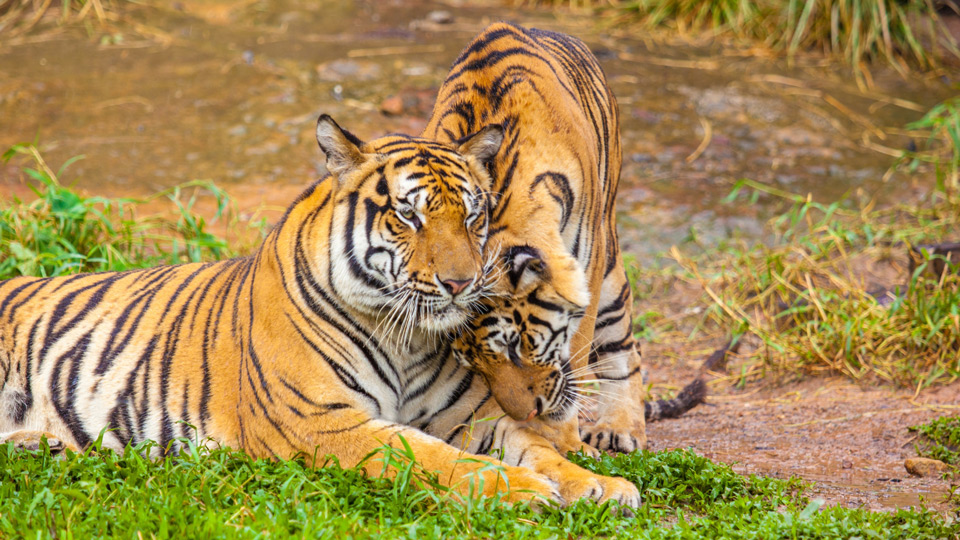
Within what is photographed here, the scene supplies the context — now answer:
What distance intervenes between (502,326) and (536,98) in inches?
39.6

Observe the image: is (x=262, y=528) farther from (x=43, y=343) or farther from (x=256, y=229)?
(x=256, y=229)

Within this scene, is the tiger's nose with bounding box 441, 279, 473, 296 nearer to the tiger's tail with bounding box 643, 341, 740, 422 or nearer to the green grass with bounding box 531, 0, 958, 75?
the tiger's tail with bounding box 643, 341, 740, 422

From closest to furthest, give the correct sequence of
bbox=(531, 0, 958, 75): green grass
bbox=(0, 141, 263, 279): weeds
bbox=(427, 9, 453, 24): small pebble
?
bbox=(0, 141, 263, 279): weeds → bbox=(531, 0, 958, 75): green grass → bbox=(427, 9, 453, 24): small pebble

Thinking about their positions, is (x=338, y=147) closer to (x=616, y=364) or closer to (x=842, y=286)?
(x=616, y=364)

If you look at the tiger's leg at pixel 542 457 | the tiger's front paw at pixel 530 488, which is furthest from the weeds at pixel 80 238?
the tiger's front paw at pixel 530 488

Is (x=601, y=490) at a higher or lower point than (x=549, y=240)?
lower

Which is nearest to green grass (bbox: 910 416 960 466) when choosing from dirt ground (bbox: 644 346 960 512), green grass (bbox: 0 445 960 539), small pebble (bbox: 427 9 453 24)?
dirt ground (bbox: 644 346 960 512)

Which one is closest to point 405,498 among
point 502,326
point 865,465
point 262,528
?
point 262,528

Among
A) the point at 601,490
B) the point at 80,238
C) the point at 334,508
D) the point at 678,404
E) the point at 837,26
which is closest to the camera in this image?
the point at 334,508

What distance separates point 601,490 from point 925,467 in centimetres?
144

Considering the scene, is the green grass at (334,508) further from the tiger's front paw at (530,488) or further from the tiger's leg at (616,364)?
the tiger's leg at (616,364)

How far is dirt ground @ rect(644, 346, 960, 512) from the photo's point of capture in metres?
3.21

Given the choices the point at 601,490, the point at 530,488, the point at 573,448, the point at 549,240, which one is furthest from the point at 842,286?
the point at 530,488

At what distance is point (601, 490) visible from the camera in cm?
277
